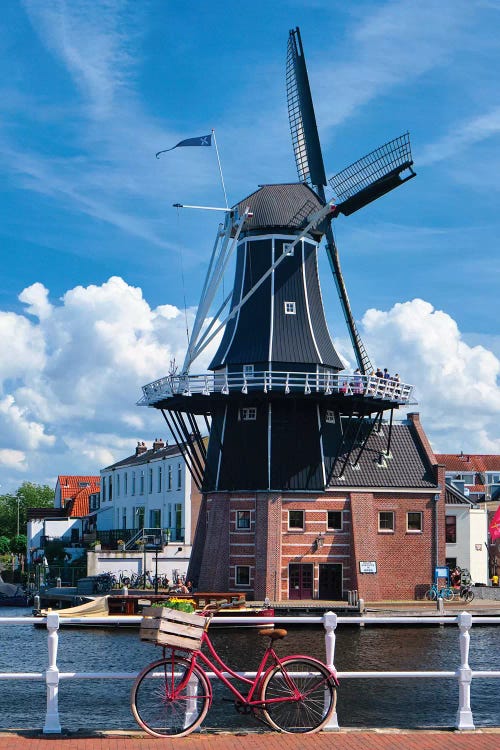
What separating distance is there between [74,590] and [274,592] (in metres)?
16.8

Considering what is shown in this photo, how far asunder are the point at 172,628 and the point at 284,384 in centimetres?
4380

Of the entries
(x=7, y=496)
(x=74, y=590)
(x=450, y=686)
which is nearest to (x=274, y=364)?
(x=74, y=590)

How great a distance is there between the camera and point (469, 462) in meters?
112

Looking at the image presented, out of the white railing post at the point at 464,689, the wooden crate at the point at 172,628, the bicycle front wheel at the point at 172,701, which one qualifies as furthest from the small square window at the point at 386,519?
the wooden crate at the point at 172,628

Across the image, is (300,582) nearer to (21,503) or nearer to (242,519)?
(242,519)

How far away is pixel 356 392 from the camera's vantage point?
189 feet

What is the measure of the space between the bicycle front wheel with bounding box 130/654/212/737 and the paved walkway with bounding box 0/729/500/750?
20 centimetres

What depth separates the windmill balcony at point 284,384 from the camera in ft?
186

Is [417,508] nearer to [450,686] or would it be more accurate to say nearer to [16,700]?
[450,686]

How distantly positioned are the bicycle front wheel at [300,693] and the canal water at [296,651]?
6.58ft

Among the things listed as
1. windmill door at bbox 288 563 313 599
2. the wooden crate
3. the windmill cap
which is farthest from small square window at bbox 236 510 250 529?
the wooden crate

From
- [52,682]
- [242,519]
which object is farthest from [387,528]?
[52,682]

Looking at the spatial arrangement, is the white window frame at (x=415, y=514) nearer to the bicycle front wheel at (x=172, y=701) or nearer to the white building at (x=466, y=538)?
the white building at (x=466, y=538)

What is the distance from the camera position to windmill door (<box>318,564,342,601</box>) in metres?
58.7
